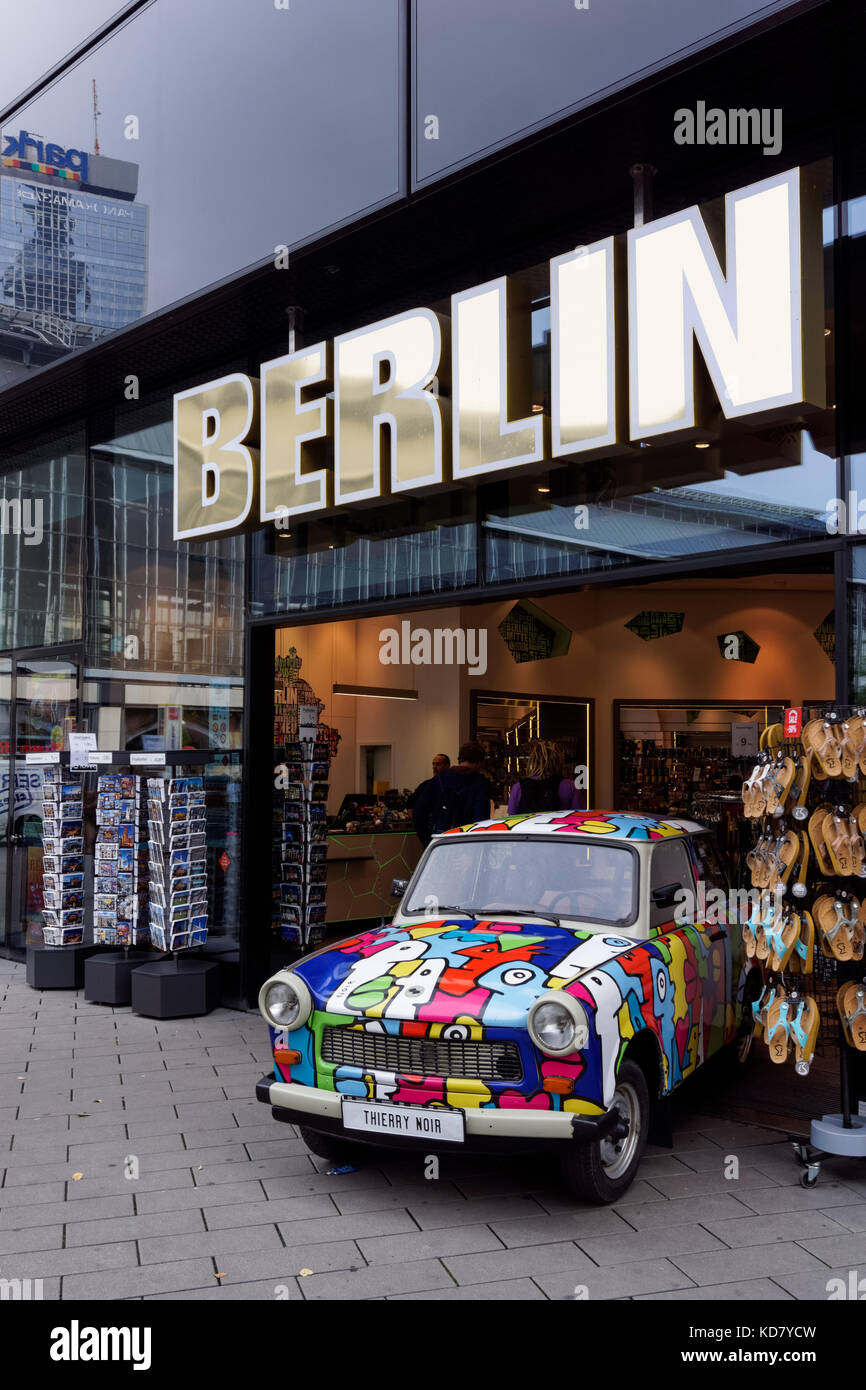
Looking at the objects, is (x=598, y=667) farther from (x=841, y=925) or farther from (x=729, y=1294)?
(x=729, y=1294)

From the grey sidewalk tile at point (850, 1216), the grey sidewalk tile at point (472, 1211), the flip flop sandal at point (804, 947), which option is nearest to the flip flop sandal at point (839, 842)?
the flip flop sandal at point (804, 947)

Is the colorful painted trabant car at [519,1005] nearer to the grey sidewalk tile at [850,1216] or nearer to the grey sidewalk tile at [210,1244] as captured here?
the grey sidewalk tile at [210,1244]

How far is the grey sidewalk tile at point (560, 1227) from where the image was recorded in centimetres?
430

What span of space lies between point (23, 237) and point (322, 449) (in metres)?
4.74

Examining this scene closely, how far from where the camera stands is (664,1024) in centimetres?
499

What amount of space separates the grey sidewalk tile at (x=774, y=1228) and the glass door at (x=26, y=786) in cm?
818

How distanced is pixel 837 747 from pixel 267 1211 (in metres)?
3.17

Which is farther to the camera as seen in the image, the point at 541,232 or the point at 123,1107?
the point at 541,232

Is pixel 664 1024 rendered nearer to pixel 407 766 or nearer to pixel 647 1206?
pixel 647 1206

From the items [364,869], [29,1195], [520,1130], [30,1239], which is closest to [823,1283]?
[520,1130]

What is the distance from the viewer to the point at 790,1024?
16.5ft

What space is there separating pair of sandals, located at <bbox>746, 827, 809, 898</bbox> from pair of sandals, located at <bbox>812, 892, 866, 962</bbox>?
12cm
